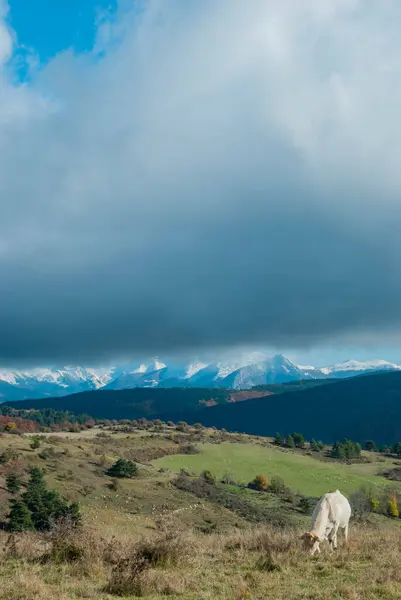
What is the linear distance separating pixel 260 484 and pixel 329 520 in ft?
257

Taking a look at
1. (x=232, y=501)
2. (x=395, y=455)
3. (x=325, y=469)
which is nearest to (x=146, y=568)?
(x=232, y=501)

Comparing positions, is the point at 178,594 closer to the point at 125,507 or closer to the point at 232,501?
the point at 125,507

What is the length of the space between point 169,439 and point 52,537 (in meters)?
115

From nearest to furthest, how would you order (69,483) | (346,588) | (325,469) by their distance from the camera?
(346,588) → (69,483) → (325,469)

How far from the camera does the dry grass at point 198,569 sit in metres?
10.1

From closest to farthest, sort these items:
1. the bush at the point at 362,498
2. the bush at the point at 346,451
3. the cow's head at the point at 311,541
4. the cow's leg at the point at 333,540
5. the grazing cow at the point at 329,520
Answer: the cow's head at the point at 311,541, the grazing cow at the point at 329,520, the cow's leg at the point at 333,540, the bush at the point at 362,498, the bush at the point at 346,451

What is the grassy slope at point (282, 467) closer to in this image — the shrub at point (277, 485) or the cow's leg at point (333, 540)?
the shrub at point (277, 485)

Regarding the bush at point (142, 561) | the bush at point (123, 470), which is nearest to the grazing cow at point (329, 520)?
the bush at point (142, 561)

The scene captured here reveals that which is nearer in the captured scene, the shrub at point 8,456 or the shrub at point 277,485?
the shrub at point 8,456

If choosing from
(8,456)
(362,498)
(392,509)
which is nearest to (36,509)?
(8,456)

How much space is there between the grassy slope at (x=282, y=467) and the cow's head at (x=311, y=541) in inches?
3072

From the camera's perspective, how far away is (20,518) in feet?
143

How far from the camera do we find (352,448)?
438 feet

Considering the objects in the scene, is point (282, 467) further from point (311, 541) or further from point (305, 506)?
point (311, 541)
